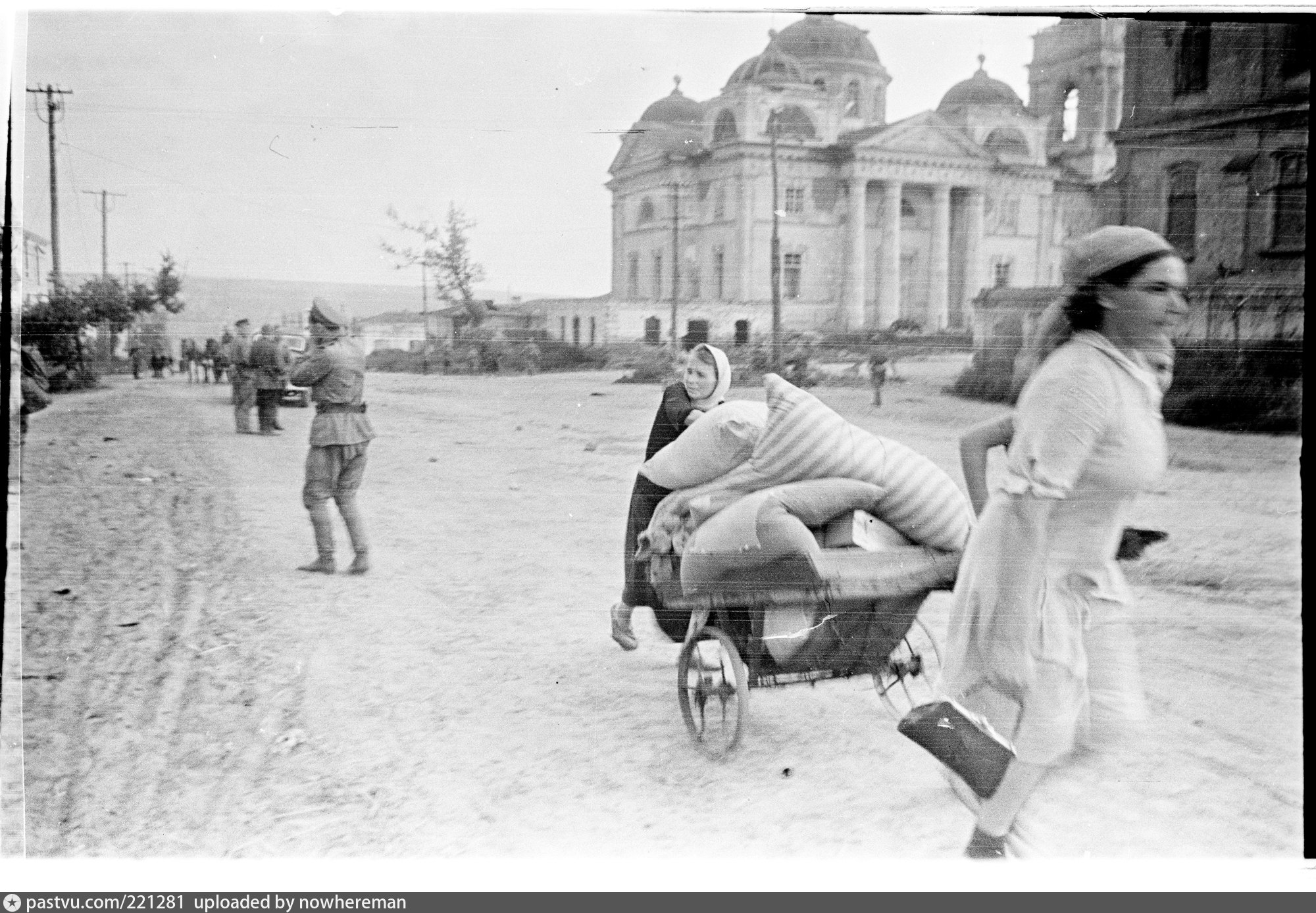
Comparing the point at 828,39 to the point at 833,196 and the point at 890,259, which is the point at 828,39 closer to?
the point at 833,196

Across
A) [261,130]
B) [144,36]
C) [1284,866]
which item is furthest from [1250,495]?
[144,36]

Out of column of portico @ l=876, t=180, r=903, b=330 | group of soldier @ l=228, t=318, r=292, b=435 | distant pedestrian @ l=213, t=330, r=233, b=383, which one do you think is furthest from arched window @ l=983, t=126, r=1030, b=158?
distant pedestrian @ l=213, t=330, r=233, b=383

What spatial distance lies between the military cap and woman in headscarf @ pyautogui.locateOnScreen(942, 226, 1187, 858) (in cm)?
162

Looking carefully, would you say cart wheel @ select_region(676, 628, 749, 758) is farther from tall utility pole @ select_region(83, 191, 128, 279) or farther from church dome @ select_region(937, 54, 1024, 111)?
tall utility pole @ select_region(83, 191, 128, 279)

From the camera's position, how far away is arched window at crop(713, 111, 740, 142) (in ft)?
9.39

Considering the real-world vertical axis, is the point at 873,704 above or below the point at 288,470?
below

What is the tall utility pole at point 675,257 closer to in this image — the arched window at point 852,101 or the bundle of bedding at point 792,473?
the bundle of bedding at point 792,473

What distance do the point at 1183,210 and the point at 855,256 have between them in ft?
2.57

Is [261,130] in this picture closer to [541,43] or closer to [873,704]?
[541,43]

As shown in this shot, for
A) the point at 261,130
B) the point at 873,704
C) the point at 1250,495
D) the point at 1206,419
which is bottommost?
A: the point at 873,704

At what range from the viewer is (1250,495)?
292cm

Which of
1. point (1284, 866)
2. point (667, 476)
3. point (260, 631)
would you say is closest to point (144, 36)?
point (260, 631)

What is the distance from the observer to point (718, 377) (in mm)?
2887

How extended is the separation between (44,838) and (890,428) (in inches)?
90.0
